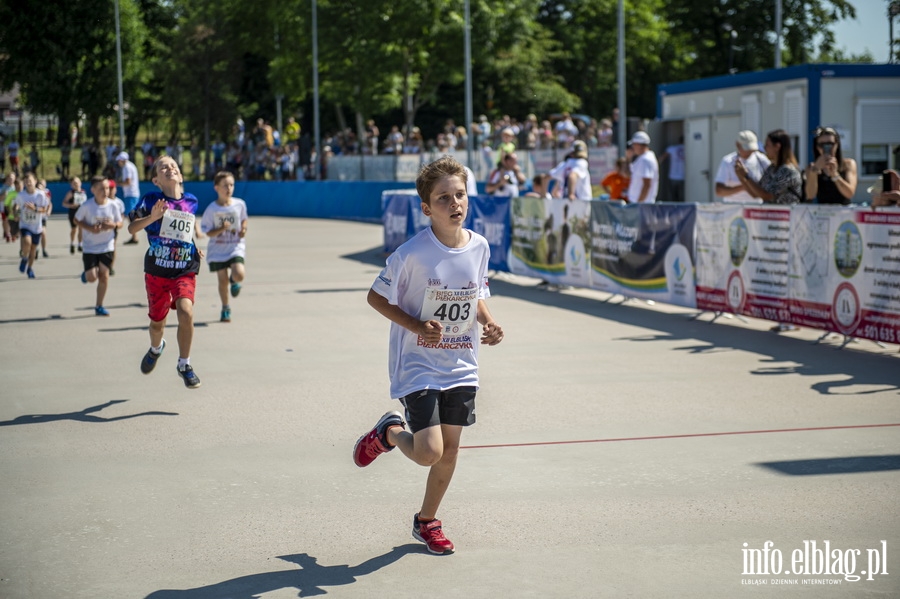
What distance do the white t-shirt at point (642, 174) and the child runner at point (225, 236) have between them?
5.33 meters

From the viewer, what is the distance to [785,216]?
12.6 meters

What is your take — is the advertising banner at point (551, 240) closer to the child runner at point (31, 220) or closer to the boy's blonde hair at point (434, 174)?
the child runner at point (31, 220)

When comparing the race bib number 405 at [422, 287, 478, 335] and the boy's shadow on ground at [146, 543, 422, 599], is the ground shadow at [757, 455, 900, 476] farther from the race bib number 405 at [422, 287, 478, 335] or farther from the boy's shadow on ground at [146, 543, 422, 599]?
the boy's shadow on ground at [146, 543, 422, 599]

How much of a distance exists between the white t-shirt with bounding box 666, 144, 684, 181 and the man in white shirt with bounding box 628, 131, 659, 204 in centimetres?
1084

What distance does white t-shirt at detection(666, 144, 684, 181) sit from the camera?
2728 centimetres

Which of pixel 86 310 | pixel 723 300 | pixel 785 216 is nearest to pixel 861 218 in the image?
pixel 785 216

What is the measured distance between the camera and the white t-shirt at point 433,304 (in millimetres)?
5637

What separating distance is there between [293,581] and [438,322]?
129 centimetres

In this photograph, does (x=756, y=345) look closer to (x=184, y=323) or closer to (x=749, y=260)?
(x=749, y=260)

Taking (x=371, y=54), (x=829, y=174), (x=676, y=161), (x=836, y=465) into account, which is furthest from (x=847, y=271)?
(x=371, y=54)

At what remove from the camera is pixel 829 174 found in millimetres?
12359

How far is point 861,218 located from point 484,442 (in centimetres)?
539

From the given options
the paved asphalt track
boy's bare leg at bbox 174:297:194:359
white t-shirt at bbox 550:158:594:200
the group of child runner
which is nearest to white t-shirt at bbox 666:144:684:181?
white t-shirt at bbox 550:158:594:200

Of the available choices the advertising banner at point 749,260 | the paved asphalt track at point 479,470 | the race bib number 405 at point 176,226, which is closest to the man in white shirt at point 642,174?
the advertising banner at point 749,260
